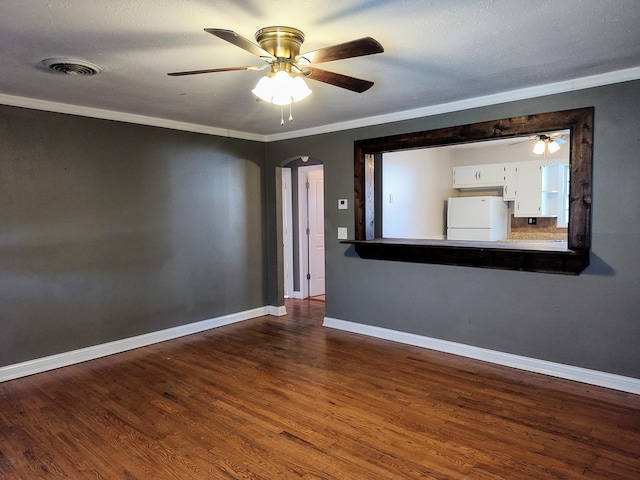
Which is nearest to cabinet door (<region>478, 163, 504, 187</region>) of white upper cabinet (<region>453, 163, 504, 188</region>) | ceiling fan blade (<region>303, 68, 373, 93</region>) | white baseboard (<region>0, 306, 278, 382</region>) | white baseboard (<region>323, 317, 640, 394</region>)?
white upper cabinet (<region>453, 163, 504, 188</region>)

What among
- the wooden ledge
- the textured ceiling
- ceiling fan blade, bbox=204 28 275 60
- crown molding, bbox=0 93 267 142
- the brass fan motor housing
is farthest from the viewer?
crown molding, bbox=0 93 267 142

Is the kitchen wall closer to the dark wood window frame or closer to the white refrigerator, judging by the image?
the white refrigerator

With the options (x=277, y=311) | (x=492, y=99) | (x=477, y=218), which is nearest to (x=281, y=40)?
(x=492, y=99)

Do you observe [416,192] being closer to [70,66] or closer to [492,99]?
[492,99]

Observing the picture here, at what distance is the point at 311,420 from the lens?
2773mm

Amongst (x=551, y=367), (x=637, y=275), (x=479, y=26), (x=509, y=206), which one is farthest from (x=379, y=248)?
(x=509, y=206)

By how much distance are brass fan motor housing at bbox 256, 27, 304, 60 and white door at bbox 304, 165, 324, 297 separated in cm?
406

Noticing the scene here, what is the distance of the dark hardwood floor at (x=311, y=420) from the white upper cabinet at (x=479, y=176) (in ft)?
11.1

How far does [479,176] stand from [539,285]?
335 cm

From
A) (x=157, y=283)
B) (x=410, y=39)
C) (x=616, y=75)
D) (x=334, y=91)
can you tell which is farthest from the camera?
(x=157, y=283)

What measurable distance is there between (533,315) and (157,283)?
144 inches

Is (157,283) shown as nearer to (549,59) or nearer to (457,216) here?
(549,59)

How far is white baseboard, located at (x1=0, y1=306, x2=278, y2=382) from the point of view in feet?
11.6

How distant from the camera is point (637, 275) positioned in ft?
9.98
